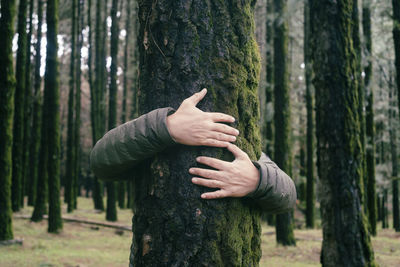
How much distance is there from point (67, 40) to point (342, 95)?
1031 inches

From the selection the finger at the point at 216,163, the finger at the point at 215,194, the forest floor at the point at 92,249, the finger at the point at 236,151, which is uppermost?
the finger at the point at 236,151

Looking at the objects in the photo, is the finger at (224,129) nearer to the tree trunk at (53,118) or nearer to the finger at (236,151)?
the finger at (236,151)

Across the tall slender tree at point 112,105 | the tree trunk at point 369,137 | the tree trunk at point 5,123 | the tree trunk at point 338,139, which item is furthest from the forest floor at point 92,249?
the tree trunk at point 338,139

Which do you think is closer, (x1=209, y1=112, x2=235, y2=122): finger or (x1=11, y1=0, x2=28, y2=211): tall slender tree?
(x1=209, y1=112, x2=235, y2=122): finger

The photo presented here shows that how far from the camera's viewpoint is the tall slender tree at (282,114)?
11.1 metres

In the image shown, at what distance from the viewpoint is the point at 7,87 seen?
9156 mm

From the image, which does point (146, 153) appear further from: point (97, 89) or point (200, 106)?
point (97, 89)

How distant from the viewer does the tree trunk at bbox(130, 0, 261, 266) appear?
208cm

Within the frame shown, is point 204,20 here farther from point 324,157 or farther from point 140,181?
point 324,157

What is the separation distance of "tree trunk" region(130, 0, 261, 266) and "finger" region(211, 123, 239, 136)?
4.4 inches

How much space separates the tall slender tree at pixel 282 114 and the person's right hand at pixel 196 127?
9.32 metres

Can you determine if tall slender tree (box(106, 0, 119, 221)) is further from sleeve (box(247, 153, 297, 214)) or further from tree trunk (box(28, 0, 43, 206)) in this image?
sleeve (box(247, 153, 297, 214))

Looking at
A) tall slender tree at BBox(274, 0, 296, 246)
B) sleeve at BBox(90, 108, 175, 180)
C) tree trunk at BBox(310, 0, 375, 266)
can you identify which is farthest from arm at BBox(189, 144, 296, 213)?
tall slender tree at BBox(274, 0, 296, 246)

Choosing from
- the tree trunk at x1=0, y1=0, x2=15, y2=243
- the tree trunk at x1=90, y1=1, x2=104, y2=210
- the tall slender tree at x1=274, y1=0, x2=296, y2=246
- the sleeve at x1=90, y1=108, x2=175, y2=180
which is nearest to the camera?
the sleeve at x1=90, y1=108, x2=175, y2=180
